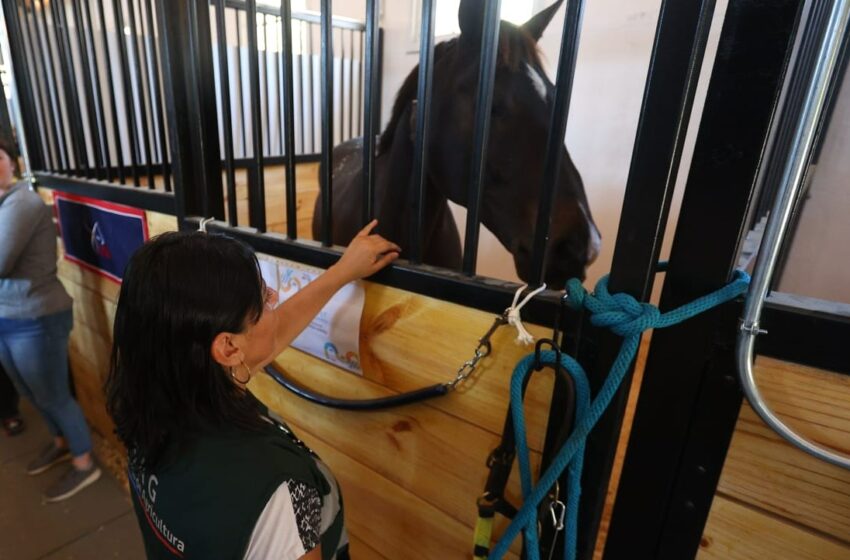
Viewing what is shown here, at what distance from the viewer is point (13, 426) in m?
1.96

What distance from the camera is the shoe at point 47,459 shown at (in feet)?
5.66

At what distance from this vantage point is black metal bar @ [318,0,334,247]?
2.36ft

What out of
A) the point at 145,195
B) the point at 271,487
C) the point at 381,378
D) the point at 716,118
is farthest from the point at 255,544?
the point at 145,195

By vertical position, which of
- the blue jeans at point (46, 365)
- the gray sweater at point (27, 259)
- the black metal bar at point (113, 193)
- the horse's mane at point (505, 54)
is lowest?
the blue jeans at point (46, 365)

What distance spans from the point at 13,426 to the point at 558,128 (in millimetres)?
2609

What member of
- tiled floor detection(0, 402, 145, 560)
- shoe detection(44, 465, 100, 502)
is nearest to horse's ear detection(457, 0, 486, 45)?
tiled floor detection(0, 402, 145, 560)

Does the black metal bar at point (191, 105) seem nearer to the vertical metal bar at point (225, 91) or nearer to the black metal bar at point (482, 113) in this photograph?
the vertical metal bar at point (225, 91)

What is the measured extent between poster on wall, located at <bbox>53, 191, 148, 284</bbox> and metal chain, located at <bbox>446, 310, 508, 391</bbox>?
3.40ft

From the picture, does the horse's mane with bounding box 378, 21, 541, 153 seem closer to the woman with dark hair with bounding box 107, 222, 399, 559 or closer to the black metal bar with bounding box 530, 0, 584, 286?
the black metal bar with bounding box 530, 0, 584, 286

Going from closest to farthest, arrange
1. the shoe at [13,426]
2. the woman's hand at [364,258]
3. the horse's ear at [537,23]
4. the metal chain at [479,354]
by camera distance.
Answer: the metal chain at [479,354] < the woman's hand at [364,258] < the horse's ear at [537,23] < the shoe at [13,426]

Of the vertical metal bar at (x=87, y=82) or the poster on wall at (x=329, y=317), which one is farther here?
the vertical metal bar at (x=87, y=82)

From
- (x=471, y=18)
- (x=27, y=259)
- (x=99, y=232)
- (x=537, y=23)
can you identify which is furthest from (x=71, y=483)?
(x=537, y=23)

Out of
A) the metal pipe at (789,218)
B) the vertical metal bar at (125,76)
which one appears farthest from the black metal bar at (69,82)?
the metal pipe at (789,218)

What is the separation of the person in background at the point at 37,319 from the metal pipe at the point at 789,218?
1.82 meters
